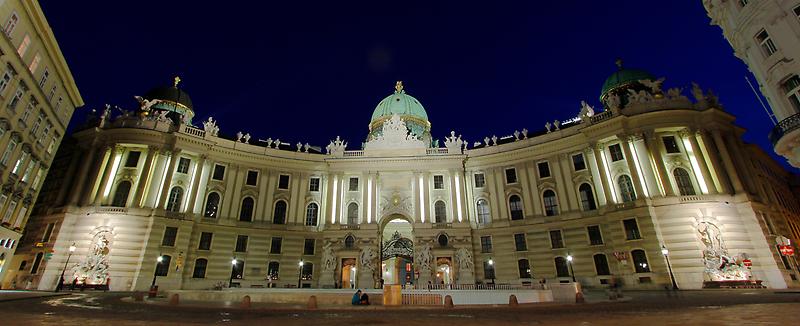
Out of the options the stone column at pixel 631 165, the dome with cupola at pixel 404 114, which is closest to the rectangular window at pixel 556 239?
the stone column at pixel 631 165

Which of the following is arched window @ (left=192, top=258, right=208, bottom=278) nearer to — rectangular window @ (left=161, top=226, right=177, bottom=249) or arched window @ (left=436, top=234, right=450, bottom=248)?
rectangular window @ (left=161, top=226, right=177, bottom=249)

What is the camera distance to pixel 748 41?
84.1 ft

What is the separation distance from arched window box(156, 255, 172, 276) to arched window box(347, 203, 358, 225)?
58.7 feet

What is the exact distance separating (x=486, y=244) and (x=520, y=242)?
3553mm

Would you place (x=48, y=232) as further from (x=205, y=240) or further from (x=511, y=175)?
(x=511, y=175)

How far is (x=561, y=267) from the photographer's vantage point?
3644 cm

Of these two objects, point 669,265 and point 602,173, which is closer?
point 669,265

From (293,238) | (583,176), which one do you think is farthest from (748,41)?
(293,238)

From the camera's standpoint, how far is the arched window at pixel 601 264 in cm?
3417

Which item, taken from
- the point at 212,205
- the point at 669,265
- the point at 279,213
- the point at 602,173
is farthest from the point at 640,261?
the point at 212,205

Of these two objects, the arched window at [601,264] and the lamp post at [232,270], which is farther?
the lamp post at [232,270]

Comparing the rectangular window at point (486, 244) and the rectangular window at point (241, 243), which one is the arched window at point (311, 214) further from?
the rectangular window at point (486, 244)

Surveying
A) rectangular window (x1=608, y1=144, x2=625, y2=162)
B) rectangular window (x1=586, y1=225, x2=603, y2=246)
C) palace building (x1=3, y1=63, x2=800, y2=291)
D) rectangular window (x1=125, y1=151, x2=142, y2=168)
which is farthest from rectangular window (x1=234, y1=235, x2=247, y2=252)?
rectangular window (x1=608, y1=144, x2=625, y2=162)

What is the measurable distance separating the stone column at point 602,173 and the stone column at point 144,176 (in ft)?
147
